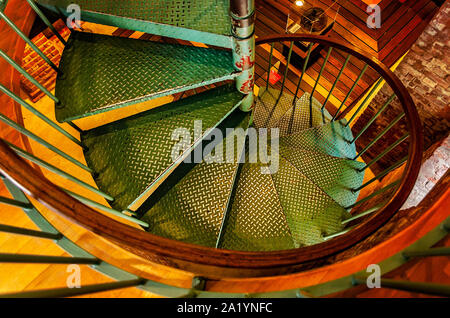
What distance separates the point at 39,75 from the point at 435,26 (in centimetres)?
424

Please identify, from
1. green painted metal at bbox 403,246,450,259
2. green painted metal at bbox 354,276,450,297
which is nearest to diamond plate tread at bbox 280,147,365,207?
green painted metal at bbox 403,246,450,259

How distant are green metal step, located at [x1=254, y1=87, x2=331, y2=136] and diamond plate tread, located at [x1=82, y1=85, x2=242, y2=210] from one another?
129cm

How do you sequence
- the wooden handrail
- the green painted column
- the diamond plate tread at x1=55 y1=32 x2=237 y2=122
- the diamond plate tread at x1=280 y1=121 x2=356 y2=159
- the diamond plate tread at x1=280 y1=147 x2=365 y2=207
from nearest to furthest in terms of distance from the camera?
the wooden handrail → the green painted column → the diamond plate tread at x1=55 y1=32 x2=237 y2=122 → the diamond plate tread at x1=280 y1=147 x2=365 y2=207 → the diamond plate tread at x1=280 y1=121 x2=356 y2=159

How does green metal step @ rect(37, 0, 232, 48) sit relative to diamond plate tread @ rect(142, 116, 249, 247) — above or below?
above

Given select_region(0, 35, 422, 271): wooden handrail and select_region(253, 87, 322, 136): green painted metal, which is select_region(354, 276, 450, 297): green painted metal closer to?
select_region(0, 35, 422, 271): wooden handrail

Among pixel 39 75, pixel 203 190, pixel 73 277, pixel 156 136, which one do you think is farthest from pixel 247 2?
pixel 39 75

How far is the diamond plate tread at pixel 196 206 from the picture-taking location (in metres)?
1.96

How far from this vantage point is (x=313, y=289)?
115 centimetres

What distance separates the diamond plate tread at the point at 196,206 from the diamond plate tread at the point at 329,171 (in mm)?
753

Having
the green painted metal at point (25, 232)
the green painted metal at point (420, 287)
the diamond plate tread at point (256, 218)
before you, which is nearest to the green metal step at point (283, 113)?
the diamond plate tread at point (256, 218)

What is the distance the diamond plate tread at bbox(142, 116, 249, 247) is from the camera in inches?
77.0

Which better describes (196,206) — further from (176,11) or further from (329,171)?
(329,171)

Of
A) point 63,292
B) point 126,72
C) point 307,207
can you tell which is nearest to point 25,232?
point 63,292

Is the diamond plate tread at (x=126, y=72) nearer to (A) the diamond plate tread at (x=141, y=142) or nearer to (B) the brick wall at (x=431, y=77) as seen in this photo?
(A) the diamond plate tread at (x=141, y=142)
